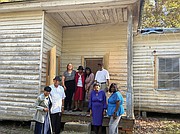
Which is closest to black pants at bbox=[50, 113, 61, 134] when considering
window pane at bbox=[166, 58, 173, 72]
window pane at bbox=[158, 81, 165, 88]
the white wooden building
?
the white wooden building

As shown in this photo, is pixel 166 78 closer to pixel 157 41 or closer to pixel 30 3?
pixel 157 41

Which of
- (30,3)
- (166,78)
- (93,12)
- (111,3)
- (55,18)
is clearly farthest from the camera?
(166,78)

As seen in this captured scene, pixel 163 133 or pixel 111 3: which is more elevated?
pixel 111 3

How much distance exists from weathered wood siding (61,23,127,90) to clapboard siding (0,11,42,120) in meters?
1.94

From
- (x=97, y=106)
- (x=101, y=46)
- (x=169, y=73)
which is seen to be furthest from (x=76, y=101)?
(x=169, y=73)

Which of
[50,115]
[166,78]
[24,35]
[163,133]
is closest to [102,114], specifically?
[50,115]

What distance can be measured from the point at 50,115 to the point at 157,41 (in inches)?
256

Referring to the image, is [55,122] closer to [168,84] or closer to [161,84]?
[161,84]

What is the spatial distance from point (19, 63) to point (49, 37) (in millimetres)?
1327

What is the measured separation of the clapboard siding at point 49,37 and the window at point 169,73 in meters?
4.73

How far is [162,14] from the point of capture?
19891 mm

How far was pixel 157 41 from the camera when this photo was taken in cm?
966

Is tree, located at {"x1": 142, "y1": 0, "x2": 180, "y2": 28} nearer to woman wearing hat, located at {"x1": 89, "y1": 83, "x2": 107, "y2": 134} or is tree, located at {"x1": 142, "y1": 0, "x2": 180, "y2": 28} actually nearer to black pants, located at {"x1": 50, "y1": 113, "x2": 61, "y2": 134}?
woman wearing hat, located at {"x1": 89, "y1": 83, "x2": 107, "y2": 134}

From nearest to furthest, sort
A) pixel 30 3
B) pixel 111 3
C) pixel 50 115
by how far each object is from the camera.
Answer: pixel 50 115, pixel 111 3, pixel 30 3
